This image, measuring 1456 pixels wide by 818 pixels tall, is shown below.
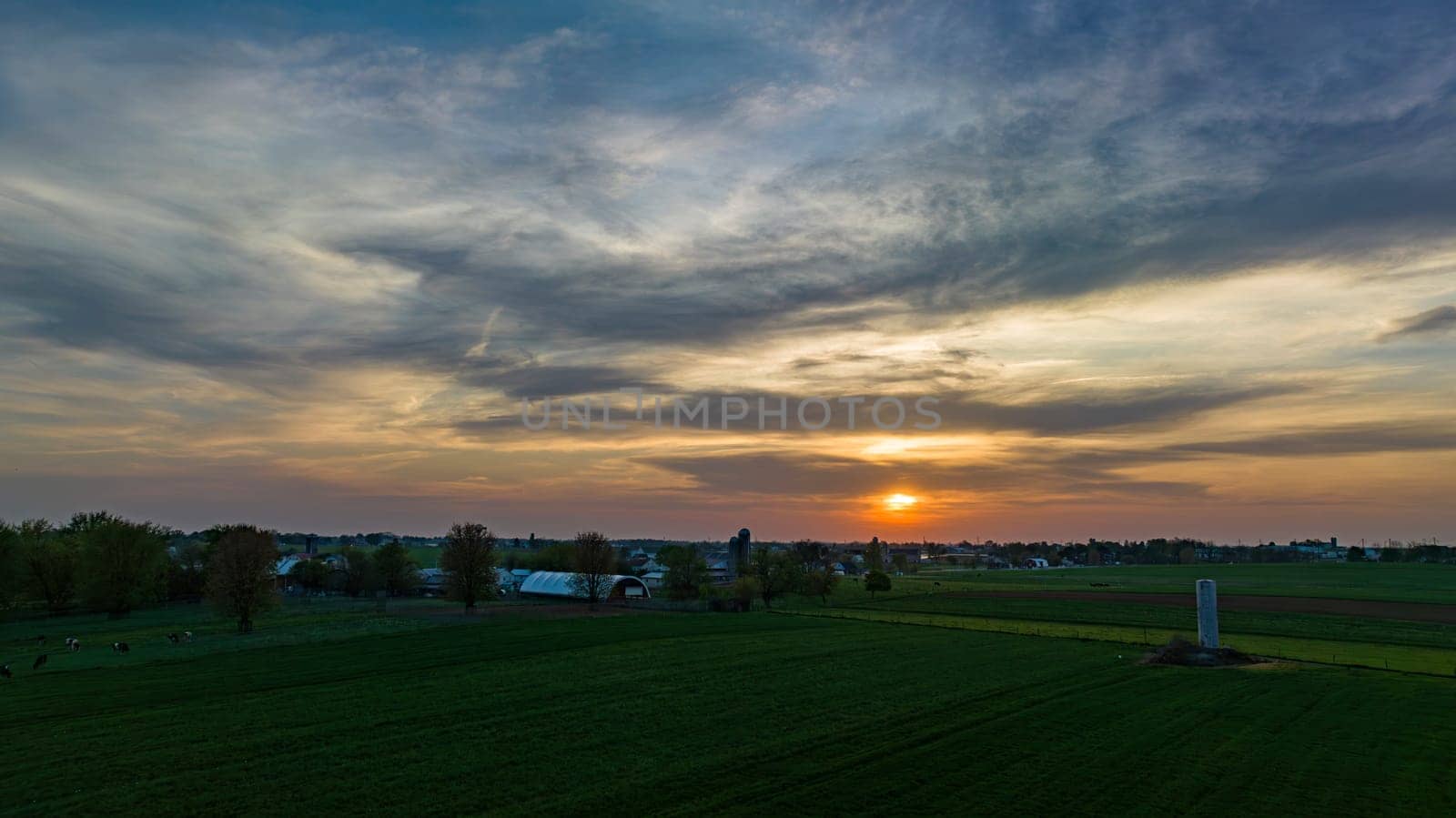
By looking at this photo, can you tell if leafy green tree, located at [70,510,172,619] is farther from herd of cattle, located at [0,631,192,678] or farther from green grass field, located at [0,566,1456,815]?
green grass field, located at [0,566,1456,815]

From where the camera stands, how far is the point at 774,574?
114500 mm

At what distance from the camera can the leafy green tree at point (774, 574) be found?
4441 inches

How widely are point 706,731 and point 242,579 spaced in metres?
61.4

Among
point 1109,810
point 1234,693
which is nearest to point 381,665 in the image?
point 1109,810

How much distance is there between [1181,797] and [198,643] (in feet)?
208

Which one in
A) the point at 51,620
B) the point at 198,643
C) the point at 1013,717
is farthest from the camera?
the point at 51,620

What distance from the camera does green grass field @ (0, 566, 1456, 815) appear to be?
23.1 m

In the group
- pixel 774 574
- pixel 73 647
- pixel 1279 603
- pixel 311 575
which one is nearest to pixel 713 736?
pixel 73 647

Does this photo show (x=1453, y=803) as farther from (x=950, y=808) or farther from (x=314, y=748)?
(x=314, y=748)

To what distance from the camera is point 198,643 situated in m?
59.0

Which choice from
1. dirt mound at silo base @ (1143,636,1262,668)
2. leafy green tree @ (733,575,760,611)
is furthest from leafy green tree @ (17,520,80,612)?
dirt mound at silo base @ (1143,636,1262,668)

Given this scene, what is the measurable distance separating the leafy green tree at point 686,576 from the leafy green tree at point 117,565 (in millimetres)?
66287

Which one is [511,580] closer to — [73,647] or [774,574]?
[774,574]

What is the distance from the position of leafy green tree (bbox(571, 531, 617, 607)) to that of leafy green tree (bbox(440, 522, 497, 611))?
13.4 metres
